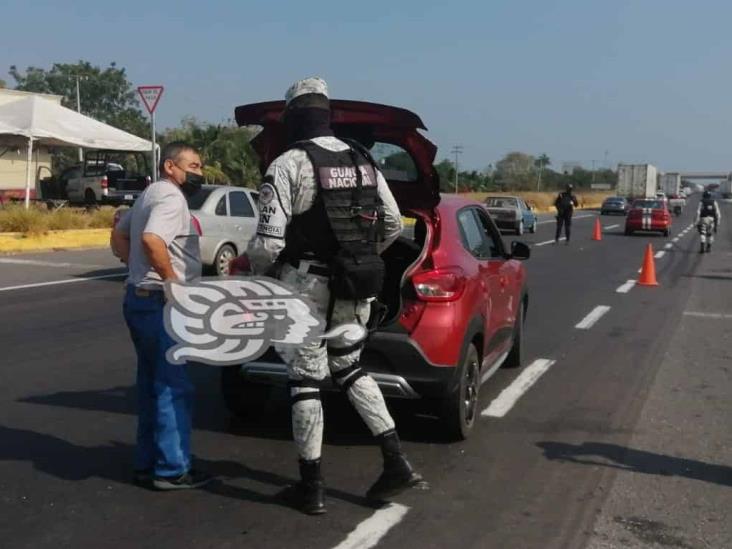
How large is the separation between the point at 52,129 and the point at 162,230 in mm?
21884

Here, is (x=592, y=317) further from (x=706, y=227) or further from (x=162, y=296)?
(x=706, y=227)

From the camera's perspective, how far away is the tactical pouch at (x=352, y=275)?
13.4ft

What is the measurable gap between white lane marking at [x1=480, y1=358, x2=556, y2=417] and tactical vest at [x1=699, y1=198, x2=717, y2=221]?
17.1m

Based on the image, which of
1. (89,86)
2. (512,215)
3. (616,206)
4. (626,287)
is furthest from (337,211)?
(89,86)

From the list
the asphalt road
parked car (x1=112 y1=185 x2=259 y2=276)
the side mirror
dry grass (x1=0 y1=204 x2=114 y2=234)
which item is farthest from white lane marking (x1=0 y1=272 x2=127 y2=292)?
the side mirror

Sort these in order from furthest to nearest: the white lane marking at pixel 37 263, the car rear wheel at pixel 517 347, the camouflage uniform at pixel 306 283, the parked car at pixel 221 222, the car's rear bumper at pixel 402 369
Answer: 1. the white lane marking at pixel 37 263
2. the parked car at pixel 221 222
3. the car rear wheel at pixel 517 347
4. the car's rear bumper at pixel 402 369
5. the camouflage uniform at pixel 306 283

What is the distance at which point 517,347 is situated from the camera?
7.65 meters

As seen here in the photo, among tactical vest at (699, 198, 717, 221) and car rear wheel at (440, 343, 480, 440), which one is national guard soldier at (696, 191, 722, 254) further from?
car rear wheel at (440, 343, 480, 440)

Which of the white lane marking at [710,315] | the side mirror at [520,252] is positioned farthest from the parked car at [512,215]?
the side mirror at [520,252]

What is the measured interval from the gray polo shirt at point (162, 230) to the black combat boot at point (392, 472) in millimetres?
1298

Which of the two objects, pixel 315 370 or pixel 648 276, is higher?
pixel 315 370

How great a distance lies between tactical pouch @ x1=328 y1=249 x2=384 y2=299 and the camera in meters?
4.09

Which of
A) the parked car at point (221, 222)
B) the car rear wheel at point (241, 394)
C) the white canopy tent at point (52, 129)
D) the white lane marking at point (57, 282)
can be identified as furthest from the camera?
the white canopy tent at point (52, 129)

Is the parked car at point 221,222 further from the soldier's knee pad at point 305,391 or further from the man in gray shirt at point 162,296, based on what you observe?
the soldier's knee pad at point 305,391
